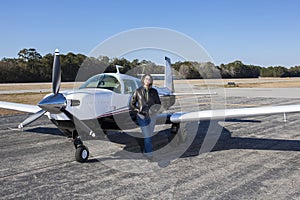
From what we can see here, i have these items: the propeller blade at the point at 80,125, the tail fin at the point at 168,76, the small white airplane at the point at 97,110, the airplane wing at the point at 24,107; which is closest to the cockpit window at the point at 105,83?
the small white airplane at the point at 97,110

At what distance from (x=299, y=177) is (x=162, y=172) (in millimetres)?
2511

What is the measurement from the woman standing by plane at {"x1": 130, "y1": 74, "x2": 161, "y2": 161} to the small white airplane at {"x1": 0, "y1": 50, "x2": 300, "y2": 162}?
711 millimetres

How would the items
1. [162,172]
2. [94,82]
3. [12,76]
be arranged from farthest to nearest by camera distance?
1. [12,76]
2. [94,82]
3. [162,172]

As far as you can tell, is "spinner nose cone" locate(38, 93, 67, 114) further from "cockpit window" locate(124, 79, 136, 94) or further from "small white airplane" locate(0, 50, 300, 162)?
"cockpit window" locate(124, 79, 136, 94)

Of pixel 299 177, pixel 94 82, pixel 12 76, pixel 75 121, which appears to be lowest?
pixel 299 177

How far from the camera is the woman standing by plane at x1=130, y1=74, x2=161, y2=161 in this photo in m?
6.12

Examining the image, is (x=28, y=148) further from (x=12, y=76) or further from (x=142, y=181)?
(x=12, y=76)

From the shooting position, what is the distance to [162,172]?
214 inches

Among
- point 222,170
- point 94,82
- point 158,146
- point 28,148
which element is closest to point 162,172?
point 222,170

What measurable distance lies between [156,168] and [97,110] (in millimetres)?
1878

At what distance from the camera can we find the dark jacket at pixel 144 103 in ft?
20.0

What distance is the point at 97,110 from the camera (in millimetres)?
6352

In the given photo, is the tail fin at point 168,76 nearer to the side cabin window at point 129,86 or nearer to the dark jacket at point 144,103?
the side cabin window at point 129,86

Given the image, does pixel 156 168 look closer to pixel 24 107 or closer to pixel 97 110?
pixel 97 110
